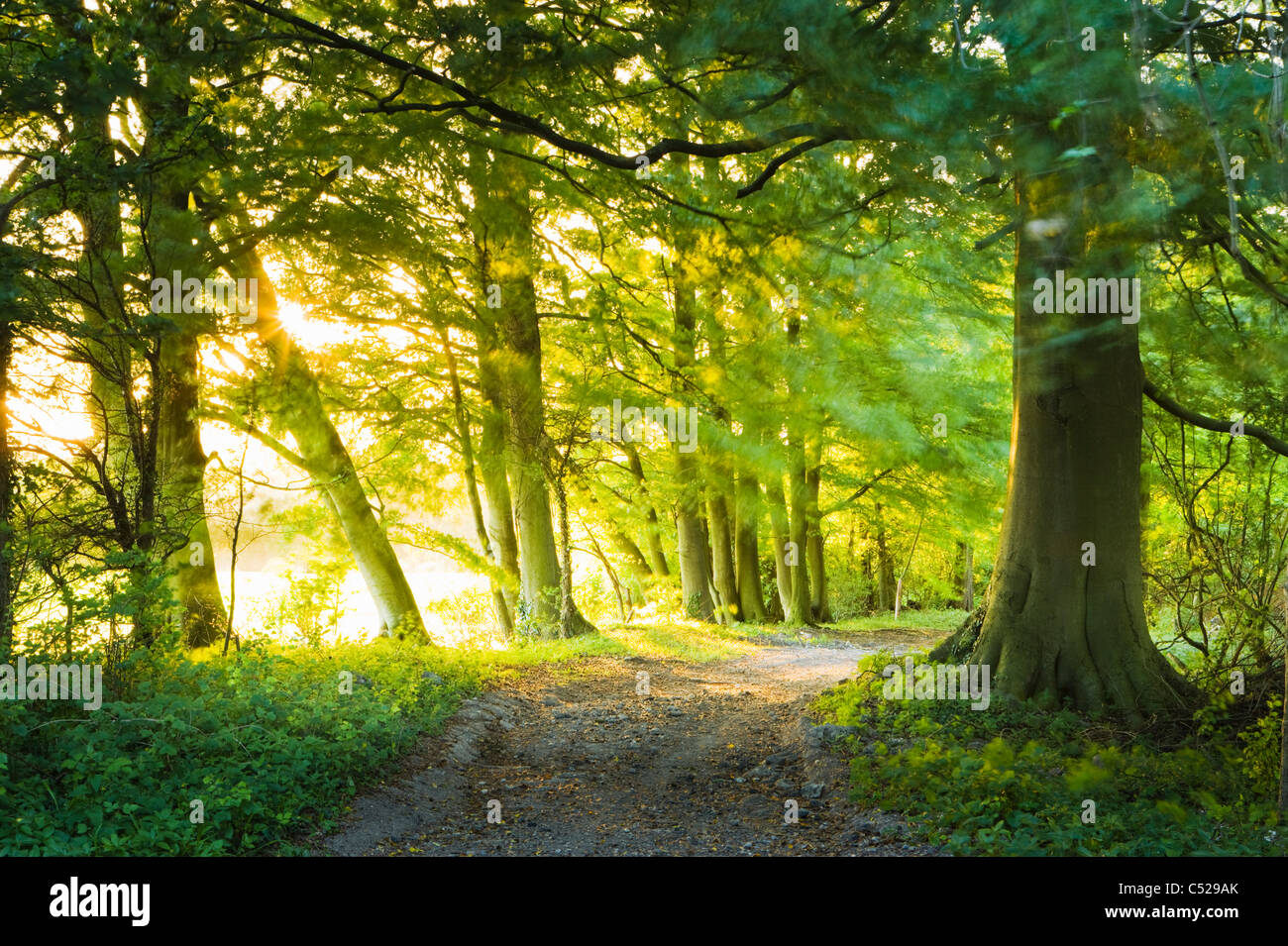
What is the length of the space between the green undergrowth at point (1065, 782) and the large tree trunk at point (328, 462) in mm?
6413

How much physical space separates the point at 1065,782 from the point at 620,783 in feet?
9.80

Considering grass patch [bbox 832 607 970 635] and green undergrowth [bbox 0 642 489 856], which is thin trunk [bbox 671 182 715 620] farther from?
green undergrowth [bbox 0 642 489 856]

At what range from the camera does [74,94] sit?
4750 millimetres

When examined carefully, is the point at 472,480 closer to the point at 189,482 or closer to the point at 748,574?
the point at 189,482

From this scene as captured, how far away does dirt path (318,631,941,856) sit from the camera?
15.9 ft

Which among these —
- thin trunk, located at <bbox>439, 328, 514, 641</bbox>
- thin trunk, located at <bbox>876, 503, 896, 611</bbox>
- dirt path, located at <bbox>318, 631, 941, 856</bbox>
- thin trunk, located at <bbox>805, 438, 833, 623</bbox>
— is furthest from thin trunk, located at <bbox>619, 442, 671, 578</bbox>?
thin trunk, located at <bbox>876, 503, 896, 611</bbox>

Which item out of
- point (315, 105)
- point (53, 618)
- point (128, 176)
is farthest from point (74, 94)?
point (53, 618)

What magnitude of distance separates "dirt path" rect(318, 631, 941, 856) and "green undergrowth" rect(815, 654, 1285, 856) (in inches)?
11.9

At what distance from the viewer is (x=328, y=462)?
10.5m

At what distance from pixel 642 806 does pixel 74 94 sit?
5.47 m

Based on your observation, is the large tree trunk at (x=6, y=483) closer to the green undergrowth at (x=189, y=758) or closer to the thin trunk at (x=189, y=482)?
the green undergrowth at (x=189, y=758)

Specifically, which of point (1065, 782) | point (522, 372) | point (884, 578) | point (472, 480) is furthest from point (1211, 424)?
point (884, 578)
